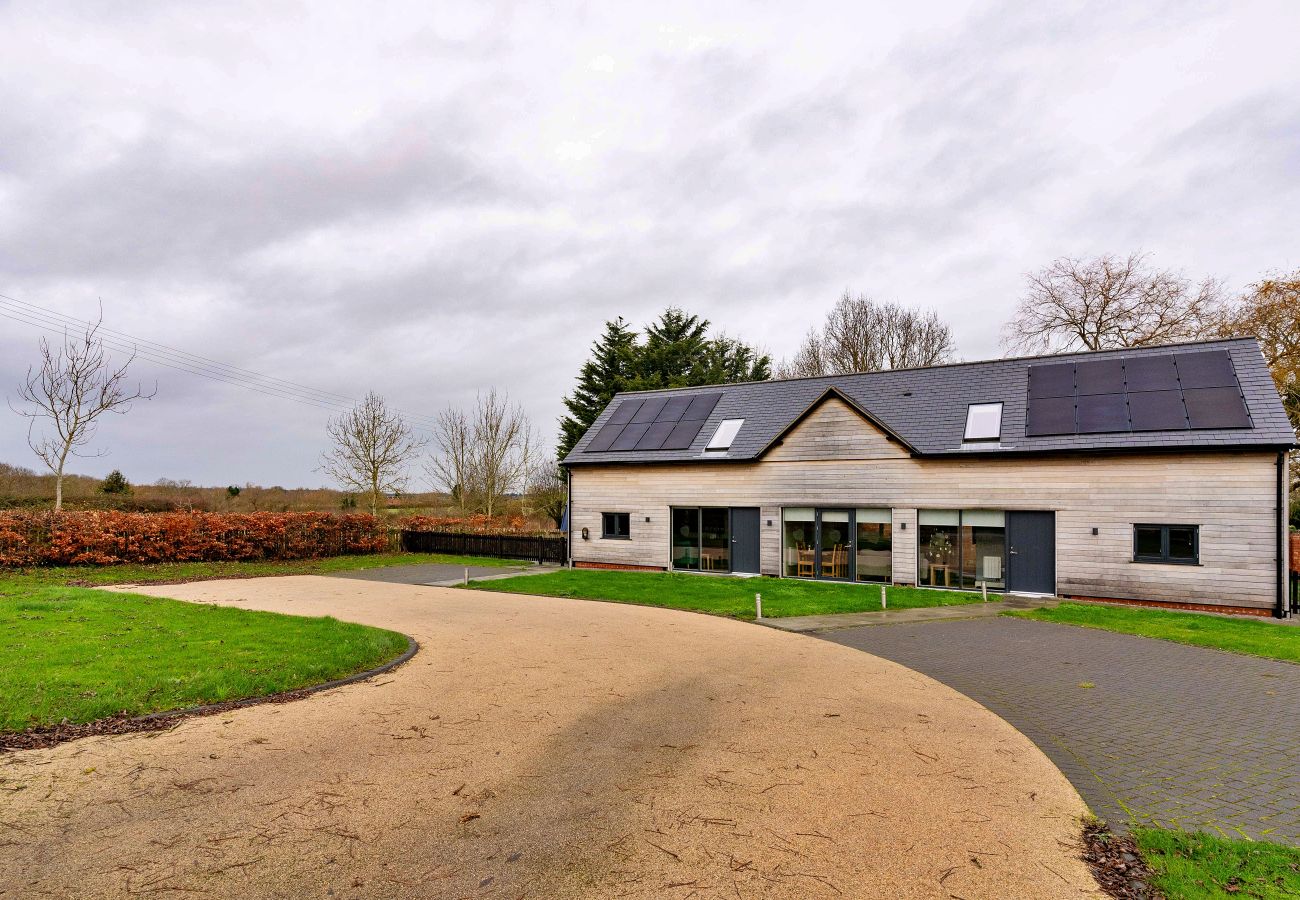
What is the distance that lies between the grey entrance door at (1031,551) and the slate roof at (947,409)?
1.73m

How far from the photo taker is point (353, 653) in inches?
353

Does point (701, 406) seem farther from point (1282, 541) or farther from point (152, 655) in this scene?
point (152, 655)

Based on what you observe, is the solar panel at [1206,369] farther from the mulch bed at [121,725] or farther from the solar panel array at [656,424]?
the mulch bed at [121,725]

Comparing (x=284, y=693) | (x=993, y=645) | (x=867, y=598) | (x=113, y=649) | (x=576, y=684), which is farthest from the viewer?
(x=867, y=598)

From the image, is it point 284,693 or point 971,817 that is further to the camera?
point 284,693

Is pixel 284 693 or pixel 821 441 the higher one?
pixel 821 441

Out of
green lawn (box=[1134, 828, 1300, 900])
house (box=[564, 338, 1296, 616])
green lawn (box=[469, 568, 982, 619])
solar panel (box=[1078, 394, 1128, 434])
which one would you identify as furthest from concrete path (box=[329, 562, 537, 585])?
green lawn (box=[1134, 828, 1300, 900])

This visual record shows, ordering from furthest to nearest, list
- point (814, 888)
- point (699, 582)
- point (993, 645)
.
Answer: point (699, 582) < point (993, 645) < point (814, 888)

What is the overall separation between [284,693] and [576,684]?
3.15 metres

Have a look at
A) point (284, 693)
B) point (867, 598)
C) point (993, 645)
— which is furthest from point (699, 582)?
point (284, 693)

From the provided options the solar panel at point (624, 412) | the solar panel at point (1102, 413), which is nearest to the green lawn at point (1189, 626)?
the solar panel at point (1102, 413)

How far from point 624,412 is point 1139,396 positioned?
15798 mm

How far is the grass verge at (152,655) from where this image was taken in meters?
6.70

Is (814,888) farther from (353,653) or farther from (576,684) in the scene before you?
(353,653)
